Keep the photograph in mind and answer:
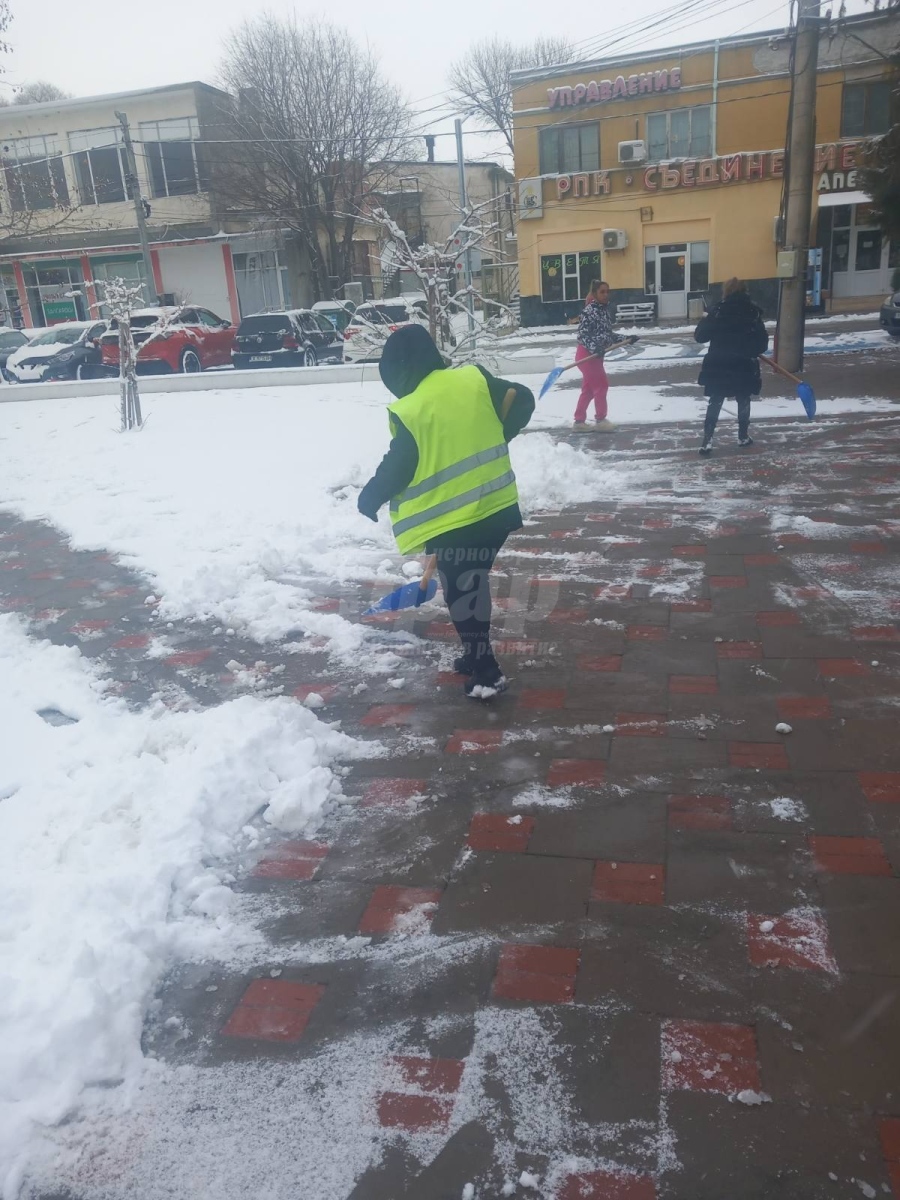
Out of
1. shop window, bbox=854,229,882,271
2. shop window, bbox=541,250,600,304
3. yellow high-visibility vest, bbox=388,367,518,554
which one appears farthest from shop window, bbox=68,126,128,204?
yellow high-visibility vest, bbox=388,367,518,554

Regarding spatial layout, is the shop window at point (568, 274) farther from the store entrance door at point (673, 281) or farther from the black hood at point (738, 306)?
the black hood at point (738, 306)

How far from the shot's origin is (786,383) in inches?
521

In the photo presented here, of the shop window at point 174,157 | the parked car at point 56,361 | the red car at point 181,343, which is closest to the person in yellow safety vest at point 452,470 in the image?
the red car at point 181,343

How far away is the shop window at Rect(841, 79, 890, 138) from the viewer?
25.5 m

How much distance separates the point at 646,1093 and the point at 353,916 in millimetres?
1033

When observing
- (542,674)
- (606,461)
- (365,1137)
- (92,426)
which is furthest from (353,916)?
(92,426)

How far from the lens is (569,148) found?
93.6 feet

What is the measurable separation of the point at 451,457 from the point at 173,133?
102 ft

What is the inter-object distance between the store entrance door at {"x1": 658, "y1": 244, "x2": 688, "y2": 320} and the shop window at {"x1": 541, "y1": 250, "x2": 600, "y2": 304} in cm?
196

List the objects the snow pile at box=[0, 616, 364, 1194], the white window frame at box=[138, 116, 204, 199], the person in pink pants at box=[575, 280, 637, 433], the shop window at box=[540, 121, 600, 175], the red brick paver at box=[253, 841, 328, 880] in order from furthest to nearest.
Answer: the white window frame at box=[138, 116, 204, 199], the shop window at box=[540, 121, 600, 175], the person in pink pants at box=[575, 280, 637, 433], the red brick paver at box=[253, 841, 328, 880], the snow pile at box=[0, 616, 364, 1194]

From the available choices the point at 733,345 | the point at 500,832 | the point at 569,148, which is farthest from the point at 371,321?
the point at 569,148

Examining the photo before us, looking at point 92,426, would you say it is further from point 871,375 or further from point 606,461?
point 871,375

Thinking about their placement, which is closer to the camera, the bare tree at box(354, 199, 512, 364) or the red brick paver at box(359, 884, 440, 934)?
the red brick paver at box(359, 884, 440, 934)

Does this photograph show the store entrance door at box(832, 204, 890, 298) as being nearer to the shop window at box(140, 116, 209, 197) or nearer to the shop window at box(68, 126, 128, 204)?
the shop window at box(140, 116, 209, 197)
